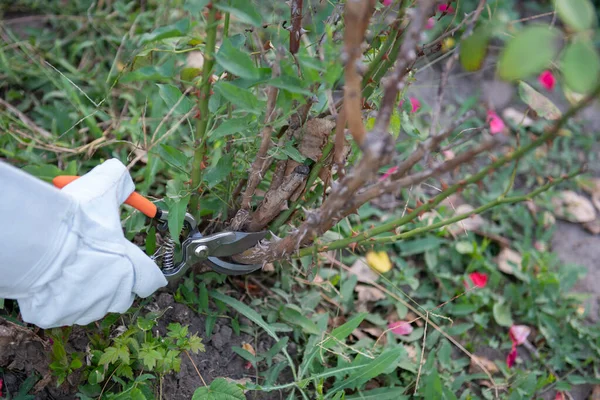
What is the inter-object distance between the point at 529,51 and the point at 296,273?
1174 mm

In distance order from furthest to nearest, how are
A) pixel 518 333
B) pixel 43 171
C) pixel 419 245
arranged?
pixel 419 245 → pixel 518 333 → pixel 43 171

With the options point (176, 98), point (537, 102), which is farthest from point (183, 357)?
point (537, 102)

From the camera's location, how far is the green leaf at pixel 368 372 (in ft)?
4.73

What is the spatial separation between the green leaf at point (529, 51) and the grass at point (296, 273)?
476 millimetres

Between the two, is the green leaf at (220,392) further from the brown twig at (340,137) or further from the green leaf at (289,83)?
the green leaf at (289,83)

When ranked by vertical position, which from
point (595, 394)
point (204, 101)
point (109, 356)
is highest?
point (204, 101)

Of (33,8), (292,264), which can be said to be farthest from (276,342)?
(33,8)

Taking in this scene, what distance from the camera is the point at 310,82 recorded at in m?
1.01

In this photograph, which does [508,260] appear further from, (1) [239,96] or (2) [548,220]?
(1) [239,96]

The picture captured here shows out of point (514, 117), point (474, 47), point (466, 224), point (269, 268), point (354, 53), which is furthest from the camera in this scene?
point (514, 117)

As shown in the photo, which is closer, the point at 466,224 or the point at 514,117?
the point at 466,224

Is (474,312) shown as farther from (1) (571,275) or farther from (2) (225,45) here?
(2) (225,45)

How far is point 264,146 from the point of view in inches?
46.5

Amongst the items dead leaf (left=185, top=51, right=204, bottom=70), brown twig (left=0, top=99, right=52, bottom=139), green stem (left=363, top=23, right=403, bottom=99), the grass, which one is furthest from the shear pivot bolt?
dead leaf (left=185, top=51, right=204, bottom=70)
